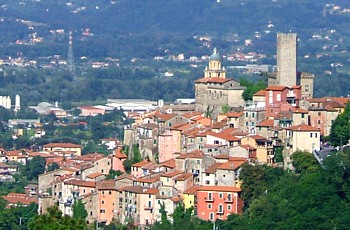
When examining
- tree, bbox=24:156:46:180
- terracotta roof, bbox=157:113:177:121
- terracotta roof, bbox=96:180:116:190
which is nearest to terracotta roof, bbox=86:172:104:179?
terracotta roof, bbox=96:180:116:190

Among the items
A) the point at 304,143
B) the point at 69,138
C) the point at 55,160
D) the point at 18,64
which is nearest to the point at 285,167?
A: the point at 304,143

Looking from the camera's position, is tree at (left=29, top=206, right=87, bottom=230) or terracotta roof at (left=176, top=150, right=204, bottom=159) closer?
tree at (left=29, top=206, right=87, bottom=230)

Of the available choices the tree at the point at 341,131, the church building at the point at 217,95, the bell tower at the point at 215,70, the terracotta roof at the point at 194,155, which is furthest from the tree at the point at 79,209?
the bell tower at the point at 215,70

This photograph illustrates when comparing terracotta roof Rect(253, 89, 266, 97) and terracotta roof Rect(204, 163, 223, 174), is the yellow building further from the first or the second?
terracotta roof Rect(253, 89, 266, 97)

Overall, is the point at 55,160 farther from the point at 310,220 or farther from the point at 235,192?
the point at 310,220

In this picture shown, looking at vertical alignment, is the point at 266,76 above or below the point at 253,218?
above
